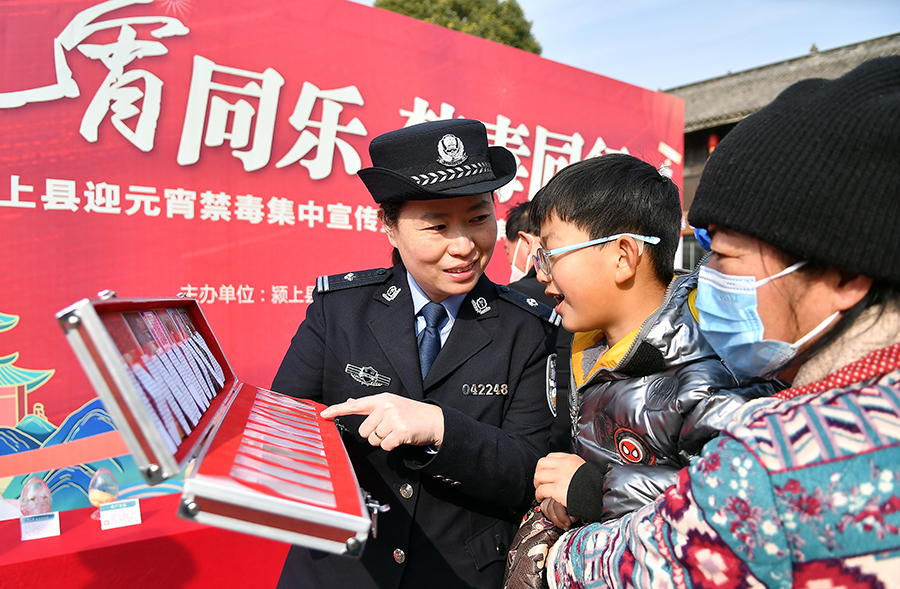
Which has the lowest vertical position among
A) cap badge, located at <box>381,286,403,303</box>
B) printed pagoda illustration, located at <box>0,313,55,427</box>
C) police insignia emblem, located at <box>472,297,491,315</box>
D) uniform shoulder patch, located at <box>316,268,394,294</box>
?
printed pagoda illustration, located at <box>0,313,55,427</box>

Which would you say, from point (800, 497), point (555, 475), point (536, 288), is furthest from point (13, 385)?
point (800, 497)

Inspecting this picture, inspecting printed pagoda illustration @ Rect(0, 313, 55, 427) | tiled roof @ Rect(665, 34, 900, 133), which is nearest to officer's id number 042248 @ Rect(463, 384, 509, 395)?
printed pagoda illustration @ Rect(0, 313, 55, 427)

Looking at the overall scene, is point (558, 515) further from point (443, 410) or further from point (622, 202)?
point (622, 202)

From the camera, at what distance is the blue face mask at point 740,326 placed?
1.04 m

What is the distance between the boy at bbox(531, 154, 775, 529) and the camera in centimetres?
131

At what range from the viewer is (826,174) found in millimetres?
871

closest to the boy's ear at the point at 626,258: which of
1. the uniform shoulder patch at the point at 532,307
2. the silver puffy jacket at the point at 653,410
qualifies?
the silver puffy jacket at the point at 653,410

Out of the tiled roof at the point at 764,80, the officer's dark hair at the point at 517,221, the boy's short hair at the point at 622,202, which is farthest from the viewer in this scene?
the tiled roof at the point at 764,80

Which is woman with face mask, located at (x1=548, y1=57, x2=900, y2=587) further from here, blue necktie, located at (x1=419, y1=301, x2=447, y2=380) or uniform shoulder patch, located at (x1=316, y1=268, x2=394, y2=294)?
uniform shoulder patch, located at (x1=316, y1=268, x2=394, y2=294)

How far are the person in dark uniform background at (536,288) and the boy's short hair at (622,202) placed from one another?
190 mm

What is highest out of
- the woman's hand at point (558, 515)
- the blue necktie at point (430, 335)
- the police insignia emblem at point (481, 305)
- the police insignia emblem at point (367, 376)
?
the police insignia emblem at point (481, 305)

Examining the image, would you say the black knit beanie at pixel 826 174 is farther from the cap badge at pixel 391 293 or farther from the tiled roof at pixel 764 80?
the tiled roof at pixel 764 80

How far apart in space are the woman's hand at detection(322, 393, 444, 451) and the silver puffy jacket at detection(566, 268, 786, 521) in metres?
0.39

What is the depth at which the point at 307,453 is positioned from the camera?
1.10 metres
